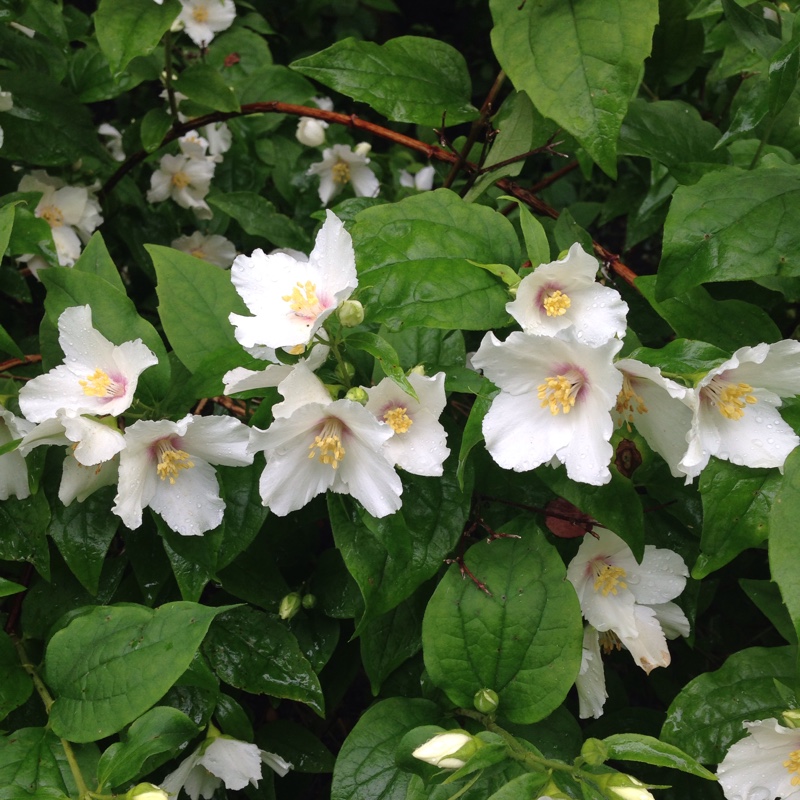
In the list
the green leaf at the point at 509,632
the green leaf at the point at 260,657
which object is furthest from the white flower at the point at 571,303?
the green leaf at the point at 260,657

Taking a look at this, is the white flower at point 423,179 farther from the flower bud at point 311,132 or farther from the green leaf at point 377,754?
the green leaf at point 377,754

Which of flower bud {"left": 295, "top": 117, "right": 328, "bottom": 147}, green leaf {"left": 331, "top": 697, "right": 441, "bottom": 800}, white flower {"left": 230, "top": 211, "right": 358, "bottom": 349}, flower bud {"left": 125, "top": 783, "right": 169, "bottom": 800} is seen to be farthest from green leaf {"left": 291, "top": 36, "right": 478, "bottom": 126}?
flower bud {"left": 125, "top": 783, "right": 169, "bottom": 800}

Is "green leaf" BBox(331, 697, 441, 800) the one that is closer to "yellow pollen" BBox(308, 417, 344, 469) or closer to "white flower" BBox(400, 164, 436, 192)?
"yellow pollen" BBox(308, 417, 344, 469)

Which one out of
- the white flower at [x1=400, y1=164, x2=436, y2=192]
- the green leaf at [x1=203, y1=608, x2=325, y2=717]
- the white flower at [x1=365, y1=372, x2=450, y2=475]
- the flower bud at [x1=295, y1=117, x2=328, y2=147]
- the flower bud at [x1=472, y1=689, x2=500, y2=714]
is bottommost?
the green leaf at [x1=203, y1=608, x2=325, y2=717]

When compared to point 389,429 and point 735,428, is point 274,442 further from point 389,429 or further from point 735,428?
point 735,428

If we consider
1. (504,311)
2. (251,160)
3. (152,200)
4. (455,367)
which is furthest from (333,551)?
(251,160)

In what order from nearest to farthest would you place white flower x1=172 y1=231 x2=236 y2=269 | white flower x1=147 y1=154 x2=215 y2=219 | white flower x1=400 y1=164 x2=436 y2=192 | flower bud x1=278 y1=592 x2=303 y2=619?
flower bud x1=278 y1=592 x2=303 y2=619, white flower x1=147 y1=154 x2=215 y2=219, white flower x1=172 y1=231 x2=236 y2=269, white flower x1=400 y1=164 x2=436 y2=192
